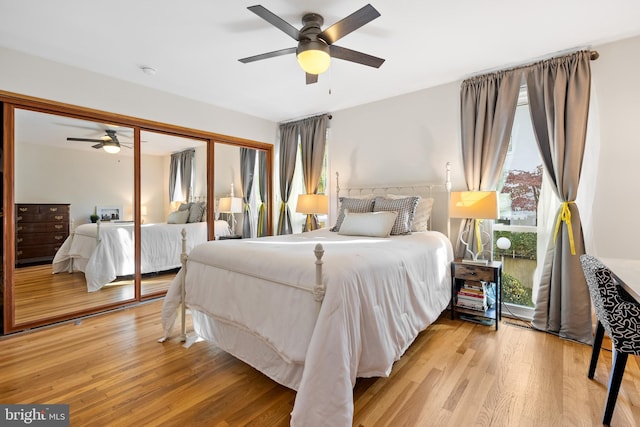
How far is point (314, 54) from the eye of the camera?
2020mm

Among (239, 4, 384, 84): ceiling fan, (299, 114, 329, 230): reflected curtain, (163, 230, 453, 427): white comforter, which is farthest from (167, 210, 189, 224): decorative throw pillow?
(239, 4, 384, 84): ceiling fan

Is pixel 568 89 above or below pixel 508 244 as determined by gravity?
above

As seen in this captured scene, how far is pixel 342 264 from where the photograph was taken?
62.3 inches

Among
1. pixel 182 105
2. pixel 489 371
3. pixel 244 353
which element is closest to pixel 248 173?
pixel 182 105

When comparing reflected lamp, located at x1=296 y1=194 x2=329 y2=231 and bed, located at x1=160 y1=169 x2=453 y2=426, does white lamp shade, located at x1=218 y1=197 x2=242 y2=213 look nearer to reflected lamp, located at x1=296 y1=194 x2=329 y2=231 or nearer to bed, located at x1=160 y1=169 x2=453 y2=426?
reflected lamp, located at x1=296 y1=194 x2=329 y2=231

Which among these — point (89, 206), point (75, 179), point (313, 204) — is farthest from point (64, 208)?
point (313, 204)

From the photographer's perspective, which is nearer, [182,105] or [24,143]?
[24,143]

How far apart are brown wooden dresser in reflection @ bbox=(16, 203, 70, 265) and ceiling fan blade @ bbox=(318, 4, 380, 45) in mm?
2946

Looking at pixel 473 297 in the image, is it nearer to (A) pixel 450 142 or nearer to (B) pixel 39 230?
(A) pixel 450 142

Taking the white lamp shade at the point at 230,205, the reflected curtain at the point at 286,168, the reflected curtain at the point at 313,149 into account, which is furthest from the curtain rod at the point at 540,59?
the white lamp shade at the point at 230,205

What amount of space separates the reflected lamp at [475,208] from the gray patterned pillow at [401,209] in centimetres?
37

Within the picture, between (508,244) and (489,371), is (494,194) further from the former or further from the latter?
(489,371)

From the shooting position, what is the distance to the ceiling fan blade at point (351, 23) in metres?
1.70

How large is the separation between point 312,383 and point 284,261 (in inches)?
25.3
